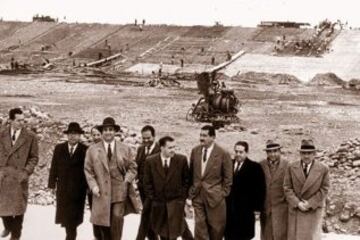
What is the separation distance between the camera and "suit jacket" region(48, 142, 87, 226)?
709 centimetres

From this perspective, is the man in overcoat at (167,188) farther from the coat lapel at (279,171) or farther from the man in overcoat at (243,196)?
the coat lapel at (279,171)

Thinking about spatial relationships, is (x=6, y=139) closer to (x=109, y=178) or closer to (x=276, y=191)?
(x=109, y=178)

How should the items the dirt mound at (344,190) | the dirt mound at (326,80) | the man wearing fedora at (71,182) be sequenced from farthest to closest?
the dirt mound at (326,80) < the dirt mound at (344,190) < the man wearing fedora at (71,182)

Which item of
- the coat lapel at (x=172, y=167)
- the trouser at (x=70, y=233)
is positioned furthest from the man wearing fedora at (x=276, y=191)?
the trouser at (x=70, y=233)

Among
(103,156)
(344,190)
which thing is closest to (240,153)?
(103,156)

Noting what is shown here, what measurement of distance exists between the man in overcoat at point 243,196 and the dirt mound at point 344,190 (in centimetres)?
257

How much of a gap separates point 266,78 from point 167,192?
1459 inches

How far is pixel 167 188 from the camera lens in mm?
6738

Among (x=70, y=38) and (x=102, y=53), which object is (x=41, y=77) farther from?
(x=70, y=38)

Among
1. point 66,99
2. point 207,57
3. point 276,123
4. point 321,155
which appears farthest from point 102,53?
point 321,155

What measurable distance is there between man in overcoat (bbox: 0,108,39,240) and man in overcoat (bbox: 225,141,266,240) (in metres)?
2.46

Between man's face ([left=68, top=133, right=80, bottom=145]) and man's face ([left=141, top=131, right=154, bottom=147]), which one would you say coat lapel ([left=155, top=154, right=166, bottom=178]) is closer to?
man's face ([left=141, top=131, right=154, bottom=147])

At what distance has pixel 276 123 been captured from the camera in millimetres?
24375

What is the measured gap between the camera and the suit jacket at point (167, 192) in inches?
266
